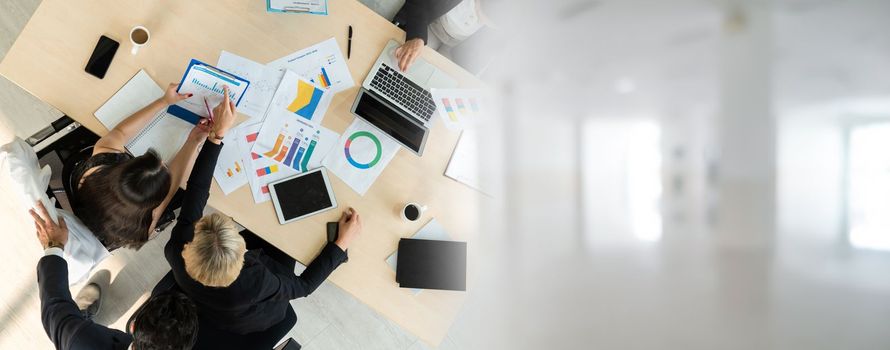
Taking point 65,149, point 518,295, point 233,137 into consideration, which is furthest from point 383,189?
point 518,295

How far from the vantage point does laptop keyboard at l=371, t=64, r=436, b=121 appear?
4.77 ft

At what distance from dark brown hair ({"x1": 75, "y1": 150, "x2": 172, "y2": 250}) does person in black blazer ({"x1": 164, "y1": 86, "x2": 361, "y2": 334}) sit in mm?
90

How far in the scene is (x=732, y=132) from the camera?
183 millimetres

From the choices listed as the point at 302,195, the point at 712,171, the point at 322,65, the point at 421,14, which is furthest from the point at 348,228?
the point at 712,171

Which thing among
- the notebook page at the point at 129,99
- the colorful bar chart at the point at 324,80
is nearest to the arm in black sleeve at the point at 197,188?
the notebook page at the point at 129,99

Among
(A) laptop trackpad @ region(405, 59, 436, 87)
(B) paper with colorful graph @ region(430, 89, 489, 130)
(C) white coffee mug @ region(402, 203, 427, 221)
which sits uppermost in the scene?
(A) laptop trackpad @ region(405, 59, 436, 87)

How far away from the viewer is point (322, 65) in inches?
57.0

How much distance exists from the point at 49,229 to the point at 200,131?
1.65 ft

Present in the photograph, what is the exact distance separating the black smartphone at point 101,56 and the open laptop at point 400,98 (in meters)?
0.71

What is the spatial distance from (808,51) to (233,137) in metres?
1.45

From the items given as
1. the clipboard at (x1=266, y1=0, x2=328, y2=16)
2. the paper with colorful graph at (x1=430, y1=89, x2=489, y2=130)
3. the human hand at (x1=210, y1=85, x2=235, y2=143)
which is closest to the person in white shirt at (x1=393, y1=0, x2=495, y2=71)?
the paper with colorful graph at (x1=430, y1=89, x2=489, y2=130)

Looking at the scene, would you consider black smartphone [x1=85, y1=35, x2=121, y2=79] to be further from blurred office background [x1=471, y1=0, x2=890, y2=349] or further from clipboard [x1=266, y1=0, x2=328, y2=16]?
blurred office background [x1=471, y1=0, x2=890, y2=349]

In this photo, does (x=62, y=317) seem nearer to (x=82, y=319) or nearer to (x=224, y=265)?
(x=82, y=319)

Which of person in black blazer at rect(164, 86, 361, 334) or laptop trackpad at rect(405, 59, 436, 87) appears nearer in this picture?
person in black blazer at rect(164, 86, 361, 334)
